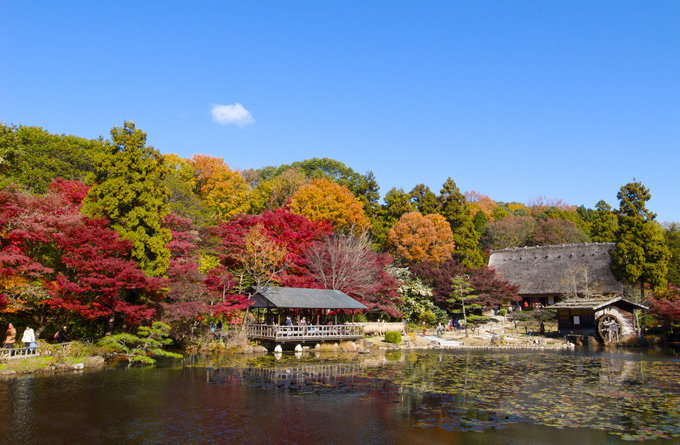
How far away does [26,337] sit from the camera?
20203mm

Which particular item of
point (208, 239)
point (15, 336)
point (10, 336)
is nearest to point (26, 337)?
point (10, 336)

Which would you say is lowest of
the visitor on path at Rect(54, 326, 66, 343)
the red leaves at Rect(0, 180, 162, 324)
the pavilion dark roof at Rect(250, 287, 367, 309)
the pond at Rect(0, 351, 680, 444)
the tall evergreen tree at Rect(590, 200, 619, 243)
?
the pond at Rect(0, 351, 680, 444)

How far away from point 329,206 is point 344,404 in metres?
34.0

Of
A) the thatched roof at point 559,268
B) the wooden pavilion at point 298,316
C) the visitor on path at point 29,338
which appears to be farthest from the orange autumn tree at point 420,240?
the visitor on path at point 29,338

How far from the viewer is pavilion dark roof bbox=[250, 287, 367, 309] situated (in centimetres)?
2889

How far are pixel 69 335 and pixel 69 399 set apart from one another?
1045 cm

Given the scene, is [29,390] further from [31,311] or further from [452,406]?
[452,406]

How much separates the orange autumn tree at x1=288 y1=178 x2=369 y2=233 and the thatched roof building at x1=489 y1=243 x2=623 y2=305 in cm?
1907

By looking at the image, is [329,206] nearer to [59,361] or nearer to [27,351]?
[59,361]

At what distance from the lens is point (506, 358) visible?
27844mm

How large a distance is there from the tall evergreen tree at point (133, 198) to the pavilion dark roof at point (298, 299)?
22.4ft

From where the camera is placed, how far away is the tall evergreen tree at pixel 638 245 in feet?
141

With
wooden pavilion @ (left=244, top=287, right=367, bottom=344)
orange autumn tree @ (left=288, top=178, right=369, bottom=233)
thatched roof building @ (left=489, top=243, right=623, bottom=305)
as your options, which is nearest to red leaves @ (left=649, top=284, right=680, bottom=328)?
thatched roof building @ (left=489, top=243, right=623, bottom=305)

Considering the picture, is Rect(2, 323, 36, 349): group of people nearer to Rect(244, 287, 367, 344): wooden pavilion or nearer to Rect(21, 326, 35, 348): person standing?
Rect(21, 326, 35, 348): person standing
